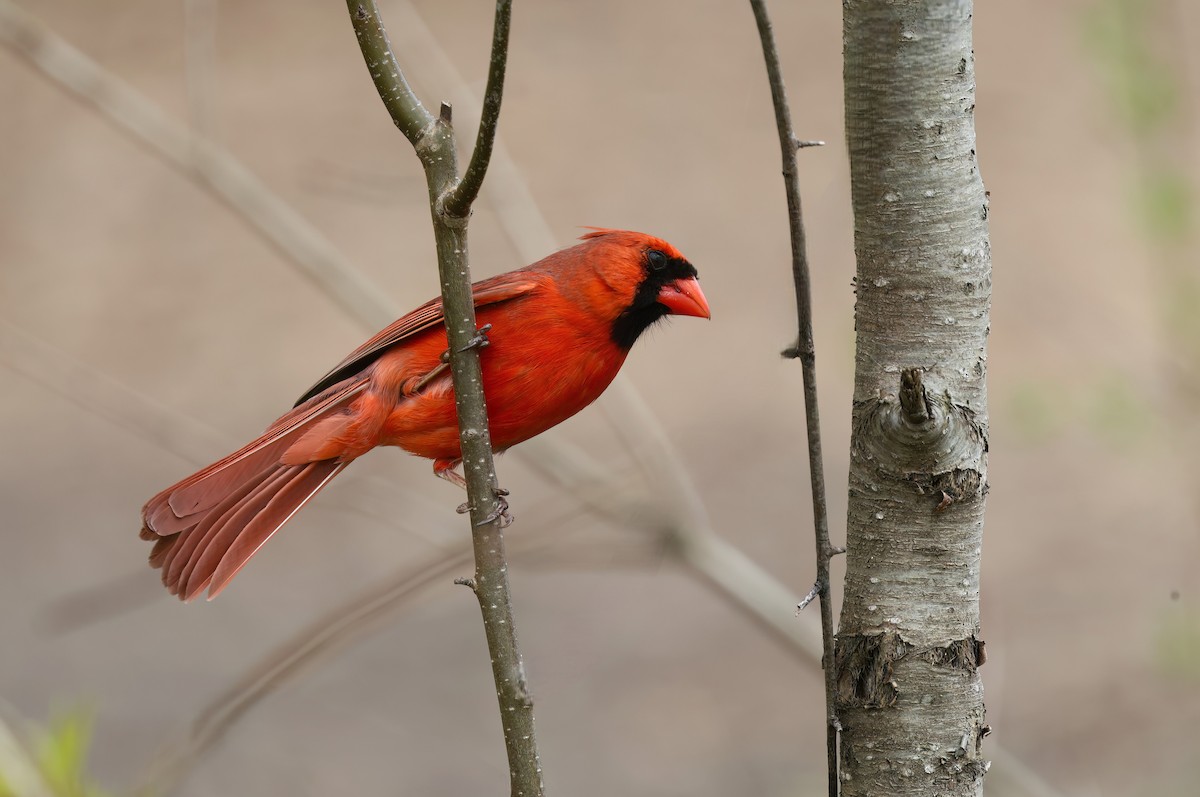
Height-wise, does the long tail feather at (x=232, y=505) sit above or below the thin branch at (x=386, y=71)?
below

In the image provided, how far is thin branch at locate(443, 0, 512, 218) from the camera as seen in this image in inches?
64.8

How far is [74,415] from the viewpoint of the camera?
9.23m

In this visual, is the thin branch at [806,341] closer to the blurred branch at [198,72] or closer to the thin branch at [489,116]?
the thin branch at [489,116]

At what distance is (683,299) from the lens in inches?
123

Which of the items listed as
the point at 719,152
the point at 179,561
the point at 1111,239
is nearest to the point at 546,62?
the point at 719,152

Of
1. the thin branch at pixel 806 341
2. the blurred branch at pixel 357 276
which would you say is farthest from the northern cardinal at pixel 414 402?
the thin branch at pixel 806 341

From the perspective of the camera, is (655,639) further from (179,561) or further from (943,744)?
(943,744)

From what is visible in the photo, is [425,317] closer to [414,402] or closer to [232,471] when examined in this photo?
[414,402]

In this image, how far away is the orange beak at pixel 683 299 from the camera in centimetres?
313

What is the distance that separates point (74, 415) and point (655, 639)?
4.71 meters

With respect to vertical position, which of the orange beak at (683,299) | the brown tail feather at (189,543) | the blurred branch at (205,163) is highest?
the blurred branch at (205,163)

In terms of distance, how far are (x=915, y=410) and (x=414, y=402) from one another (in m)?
1.43

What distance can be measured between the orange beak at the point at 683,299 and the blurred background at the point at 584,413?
0.35 metres

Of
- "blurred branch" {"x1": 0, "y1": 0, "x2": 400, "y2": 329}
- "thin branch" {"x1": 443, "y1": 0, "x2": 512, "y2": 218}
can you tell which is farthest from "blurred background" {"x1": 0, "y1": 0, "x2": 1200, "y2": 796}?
"thin branch" {"x1": 443, "y1": 0, "x2": 512, "y2": 218}
